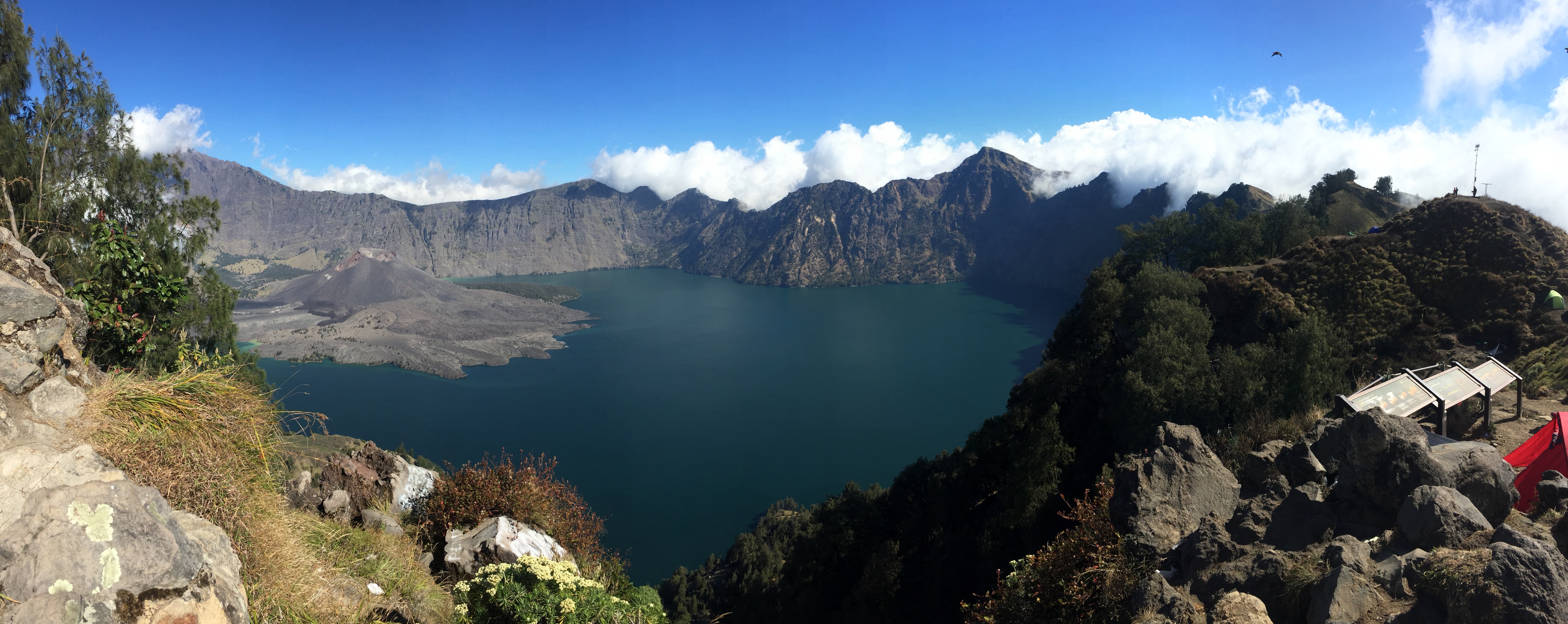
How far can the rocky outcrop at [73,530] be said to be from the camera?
3195 mm

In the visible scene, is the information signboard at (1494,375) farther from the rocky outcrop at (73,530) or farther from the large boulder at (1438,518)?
the rocky outcrop at (73,530)

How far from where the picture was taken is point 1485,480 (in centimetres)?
599

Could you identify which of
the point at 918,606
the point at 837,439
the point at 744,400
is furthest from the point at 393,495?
the point at 744,400

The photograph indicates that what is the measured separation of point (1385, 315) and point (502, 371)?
106 m

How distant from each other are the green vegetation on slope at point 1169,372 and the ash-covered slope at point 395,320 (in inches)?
3647

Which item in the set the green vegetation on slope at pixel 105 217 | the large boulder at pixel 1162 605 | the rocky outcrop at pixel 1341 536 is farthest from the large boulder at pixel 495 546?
the rocky outcrop at pixel 1341 536

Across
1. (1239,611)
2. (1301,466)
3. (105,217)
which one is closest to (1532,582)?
(1239,611)

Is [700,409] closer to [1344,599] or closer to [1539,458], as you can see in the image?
[1539,458]

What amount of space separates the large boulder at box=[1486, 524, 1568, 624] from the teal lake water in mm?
31798

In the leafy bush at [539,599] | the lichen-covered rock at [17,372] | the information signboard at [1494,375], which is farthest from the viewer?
the information signboard at [1494,375]

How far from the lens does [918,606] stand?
2002cm

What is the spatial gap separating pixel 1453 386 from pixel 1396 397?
154 centimetres

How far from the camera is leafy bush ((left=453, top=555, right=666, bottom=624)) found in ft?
18.8

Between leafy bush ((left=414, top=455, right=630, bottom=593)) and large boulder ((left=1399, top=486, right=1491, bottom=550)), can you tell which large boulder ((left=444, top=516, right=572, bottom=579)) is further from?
large boulder ((left=1399, top=486, right=1491, bottom=550))
